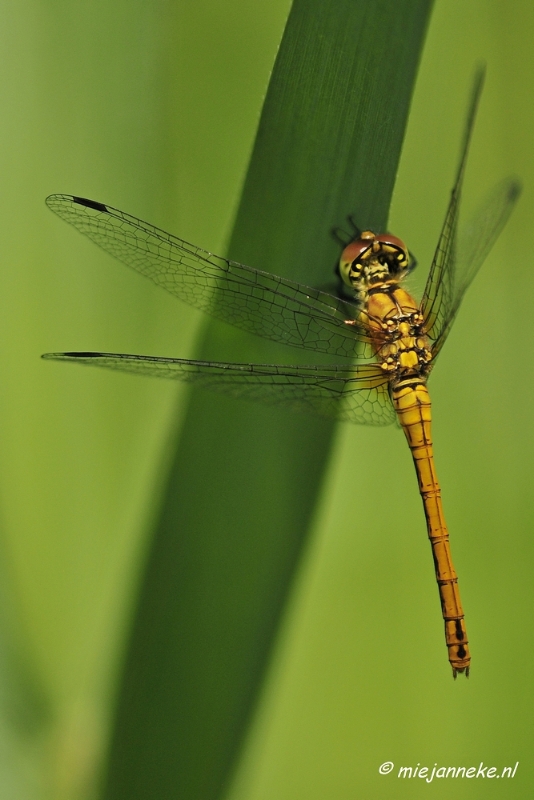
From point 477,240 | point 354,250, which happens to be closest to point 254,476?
point 354,250

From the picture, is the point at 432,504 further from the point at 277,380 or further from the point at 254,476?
the point at 254,476

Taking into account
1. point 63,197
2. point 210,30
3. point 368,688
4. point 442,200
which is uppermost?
point 210,30

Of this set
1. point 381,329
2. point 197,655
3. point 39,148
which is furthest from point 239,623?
point 381,329

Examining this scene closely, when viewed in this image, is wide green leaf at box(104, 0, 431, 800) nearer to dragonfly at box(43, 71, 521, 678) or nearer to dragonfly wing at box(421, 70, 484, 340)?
dragonfly at box(43, 71, 521, 678)

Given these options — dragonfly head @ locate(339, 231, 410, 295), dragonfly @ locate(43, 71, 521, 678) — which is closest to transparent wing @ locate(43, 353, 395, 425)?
dragonfly @ locate(43, 71, 521, 678)

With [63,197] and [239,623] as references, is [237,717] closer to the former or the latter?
[239,623]

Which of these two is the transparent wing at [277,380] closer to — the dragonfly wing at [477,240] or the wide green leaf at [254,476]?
the wide green leaf at [254,476]
